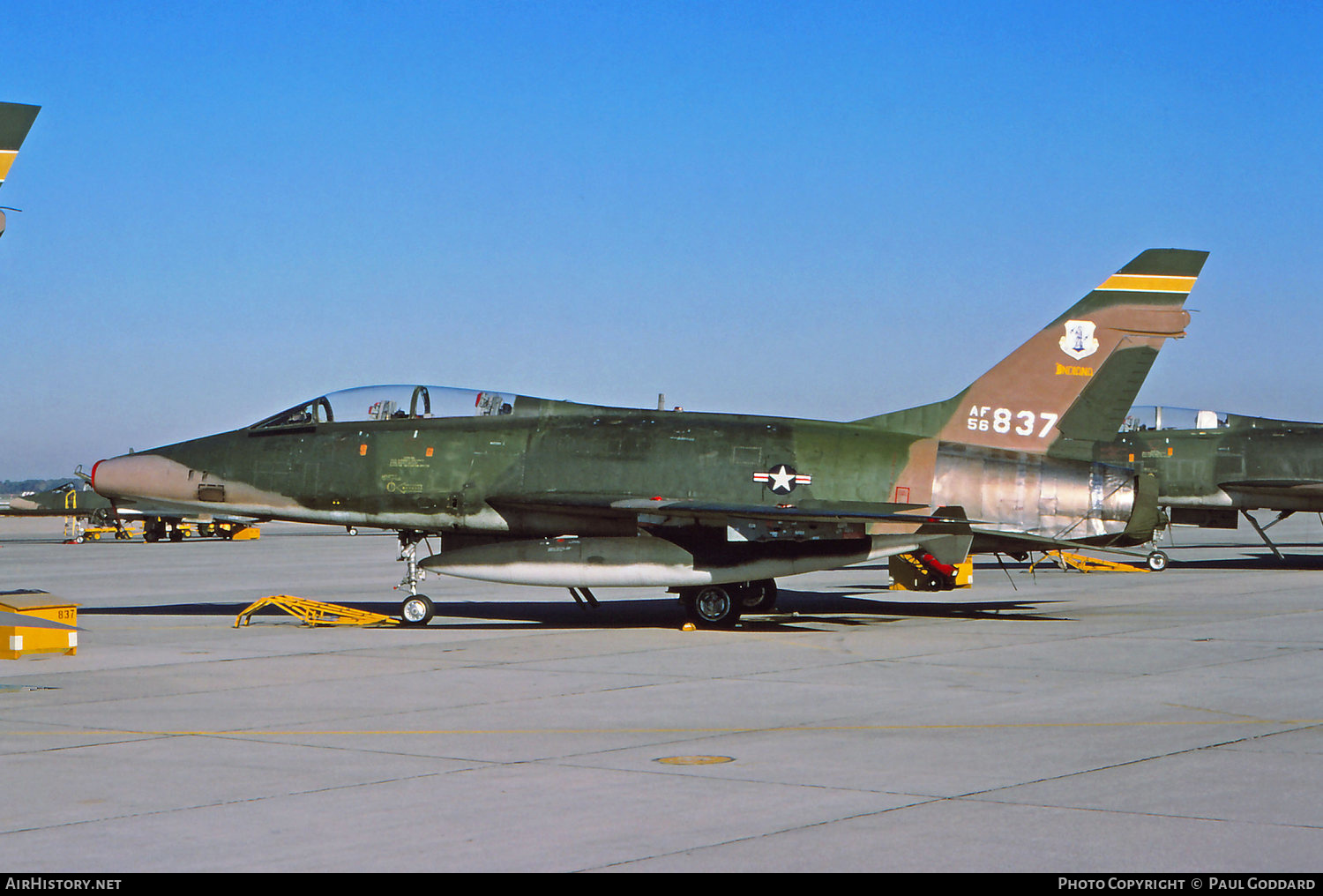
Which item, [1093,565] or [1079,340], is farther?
[1093,565]

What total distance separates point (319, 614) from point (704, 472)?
6.02 m

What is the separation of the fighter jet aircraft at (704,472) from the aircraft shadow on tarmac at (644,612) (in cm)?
72

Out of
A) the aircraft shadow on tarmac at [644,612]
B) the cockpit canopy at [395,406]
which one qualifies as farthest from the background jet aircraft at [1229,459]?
the cockpit canopy at [395,406]

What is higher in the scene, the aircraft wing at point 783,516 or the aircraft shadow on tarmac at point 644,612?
the aircraft wing at point 783,516

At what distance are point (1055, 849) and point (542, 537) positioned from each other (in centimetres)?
1282

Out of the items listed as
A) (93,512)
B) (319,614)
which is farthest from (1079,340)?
(93,512)

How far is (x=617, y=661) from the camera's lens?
47.4ft

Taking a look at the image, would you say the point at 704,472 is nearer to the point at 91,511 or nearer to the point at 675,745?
the point at 675,745

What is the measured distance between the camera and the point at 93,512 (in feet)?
187

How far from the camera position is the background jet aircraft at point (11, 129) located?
1321 centimetres

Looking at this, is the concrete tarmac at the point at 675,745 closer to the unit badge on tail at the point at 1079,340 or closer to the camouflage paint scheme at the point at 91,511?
the unit badge on tail at the point at 1079,340
